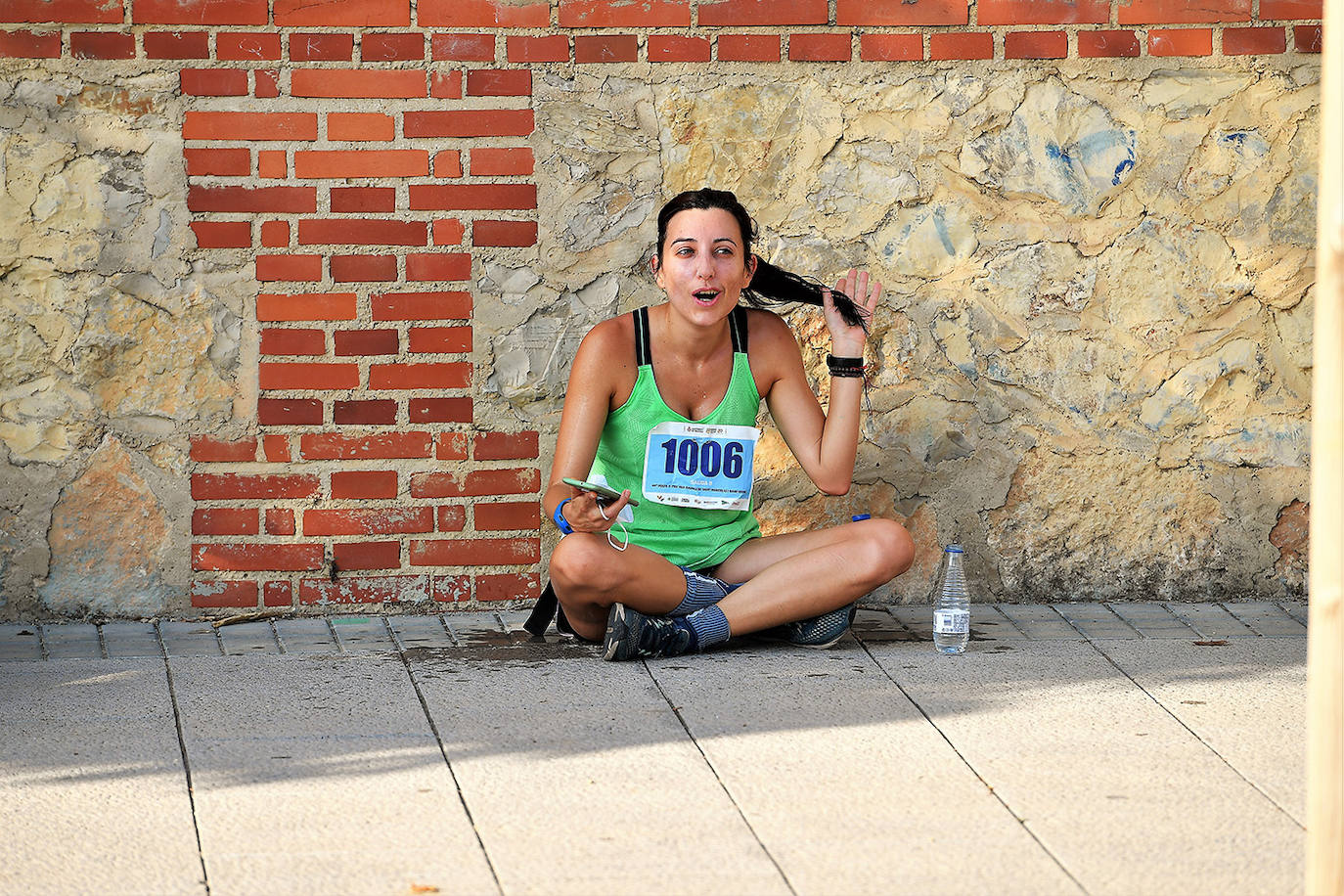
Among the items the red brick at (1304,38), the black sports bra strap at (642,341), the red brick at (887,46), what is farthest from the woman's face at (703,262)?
the red brick at (1304,38)

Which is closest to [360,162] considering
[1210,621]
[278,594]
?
[278,594]

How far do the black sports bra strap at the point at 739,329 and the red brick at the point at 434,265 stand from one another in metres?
0.76

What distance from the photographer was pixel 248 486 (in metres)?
4.36

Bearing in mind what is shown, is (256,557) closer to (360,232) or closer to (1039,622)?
(360,232)

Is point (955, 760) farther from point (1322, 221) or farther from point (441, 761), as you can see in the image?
point (1322, 221)

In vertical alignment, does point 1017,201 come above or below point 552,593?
above

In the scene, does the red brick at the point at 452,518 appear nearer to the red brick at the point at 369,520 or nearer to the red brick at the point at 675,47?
the red brick at the point at 369,520

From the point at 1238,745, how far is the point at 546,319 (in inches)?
85.2

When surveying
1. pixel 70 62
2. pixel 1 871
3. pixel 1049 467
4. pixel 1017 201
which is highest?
pixel 70 62

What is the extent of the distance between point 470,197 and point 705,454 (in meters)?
0.98

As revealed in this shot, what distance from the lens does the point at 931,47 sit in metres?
4.41

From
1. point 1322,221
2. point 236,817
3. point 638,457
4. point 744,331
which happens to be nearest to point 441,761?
point 236,817

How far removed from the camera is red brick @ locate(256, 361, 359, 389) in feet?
14.2

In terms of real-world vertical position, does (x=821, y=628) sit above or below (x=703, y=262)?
below
